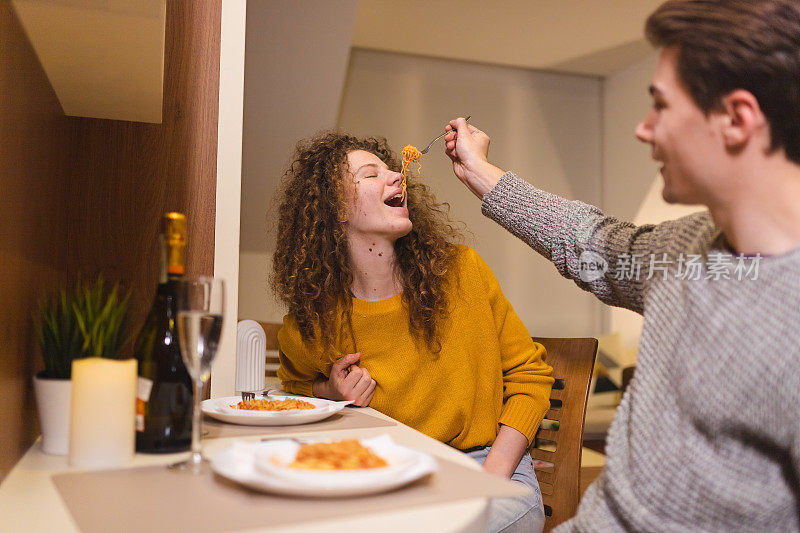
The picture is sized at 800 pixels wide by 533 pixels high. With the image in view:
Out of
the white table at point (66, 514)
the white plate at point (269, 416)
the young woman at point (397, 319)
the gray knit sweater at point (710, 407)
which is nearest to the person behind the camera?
the white table at point (66, 514)

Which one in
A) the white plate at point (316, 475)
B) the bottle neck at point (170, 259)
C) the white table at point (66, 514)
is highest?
A: the bottle neck at point (170, 259)

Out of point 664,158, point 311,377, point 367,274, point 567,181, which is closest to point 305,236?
point 367,274

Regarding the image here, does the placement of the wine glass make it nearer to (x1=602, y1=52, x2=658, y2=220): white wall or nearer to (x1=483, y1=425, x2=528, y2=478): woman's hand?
(x1=483, y1=425, x2=528, y2=478): woman's hand

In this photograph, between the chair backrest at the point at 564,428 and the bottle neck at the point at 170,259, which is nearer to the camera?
the bottle neck at the point at 170,259

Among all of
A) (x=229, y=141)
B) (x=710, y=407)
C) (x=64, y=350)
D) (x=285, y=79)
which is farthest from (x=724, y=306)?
(x=285, y=79)

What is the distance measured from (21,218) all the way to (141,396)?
281 mm

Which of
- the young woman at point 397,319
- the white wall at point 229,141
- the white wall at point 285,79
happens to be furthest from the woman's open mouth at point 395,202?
the white wall at point 285,79

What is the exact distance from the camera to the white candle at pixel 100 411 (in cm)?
82

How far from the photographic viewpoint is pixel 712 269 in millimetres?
910

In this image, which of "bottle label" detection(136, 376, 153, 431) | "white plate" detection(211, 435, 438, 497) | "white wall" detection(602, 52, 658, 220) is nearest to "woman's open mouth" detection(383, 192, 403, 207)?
"bottle label" detection(136, 376, 153, 431)

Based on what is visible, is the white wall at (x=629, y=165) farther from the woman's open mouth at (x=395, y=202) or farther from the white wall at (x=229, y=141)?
the white wall at (x=229, y=141)

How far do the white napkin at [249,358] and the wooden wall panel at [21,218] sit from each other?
411 millimetres

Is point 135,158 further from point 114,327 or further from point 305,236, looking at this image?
point 114,327

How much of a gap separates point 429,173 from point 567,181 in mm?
1347
